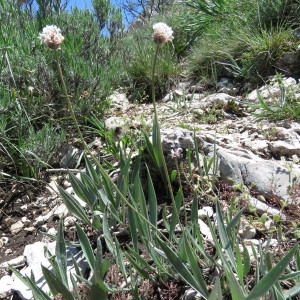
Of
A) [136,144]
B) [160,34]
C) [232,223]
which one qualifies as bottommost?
[232,223]

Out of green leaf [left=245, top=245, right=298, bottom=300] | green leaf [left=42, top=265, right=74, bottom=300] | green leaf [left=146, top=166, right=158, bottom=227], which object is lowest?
green leaf [left=245, top=245, right=298, bottom=300]

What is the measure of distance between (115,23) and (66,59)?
131 cm

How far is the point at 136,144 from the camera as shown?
279 cm

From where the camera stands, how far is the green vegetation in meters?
1.57

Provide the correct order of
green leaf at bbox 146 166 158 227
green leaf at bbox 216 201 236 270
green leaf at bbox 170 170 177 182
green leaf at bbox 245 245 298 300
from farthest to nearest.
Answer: green leaf at bbox 170 170 177 182 < green leaf at bbox 146 166 158 227 < green leaf at bbox 216 201 236 270 < green leaf at bbox 245 245 298 300

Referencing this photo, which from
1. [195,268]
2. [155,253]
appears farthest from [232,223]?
[155,253]

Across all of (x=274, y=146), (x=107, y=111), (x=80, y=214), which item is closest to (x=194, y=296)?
(x=80, y=214)

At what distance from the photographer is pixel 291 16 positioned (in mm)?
4598

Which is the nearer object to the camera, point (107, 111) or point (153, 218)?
point (153, 218)

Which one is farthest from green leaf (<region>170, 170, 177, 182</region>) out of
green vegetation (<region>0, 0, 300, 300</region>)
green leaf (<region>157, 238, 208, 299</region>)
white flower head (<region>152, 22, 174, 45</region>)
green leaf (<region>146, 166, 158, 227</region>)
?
white flower head (<region>152, 22, 174, 45</region>)


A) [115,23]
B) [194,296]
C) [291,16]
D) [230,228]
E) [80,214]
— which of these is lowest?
[194,296]

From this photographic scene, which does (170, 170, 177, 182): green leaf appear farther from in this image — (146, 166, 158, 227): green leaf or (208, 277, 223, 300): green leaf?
(208, 277, 223, 300): green leaf

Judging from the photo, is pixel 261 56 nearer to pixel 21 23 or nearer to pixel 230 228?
pixel 21 23

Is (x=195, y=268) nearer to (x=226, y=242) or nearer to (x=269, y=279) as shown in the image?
(x=226, y=242)
